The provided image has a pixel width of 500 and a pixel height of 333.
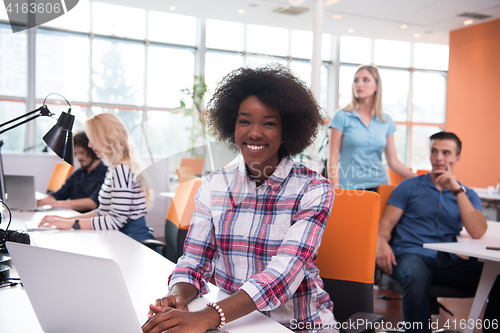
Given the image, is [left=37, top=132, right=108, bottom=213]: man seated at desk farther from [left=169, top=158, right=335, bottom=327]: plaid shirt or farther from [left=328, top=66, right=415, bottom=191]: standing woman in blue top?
[left=169, top=158, right=335, bottom=327]: plaid shirt

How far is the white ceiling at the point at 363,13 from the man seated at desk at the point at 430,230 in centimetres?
501

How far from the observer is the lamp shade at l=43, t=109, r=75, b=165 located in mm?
1584

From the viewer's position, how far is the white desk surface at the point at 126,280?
37.4 inches

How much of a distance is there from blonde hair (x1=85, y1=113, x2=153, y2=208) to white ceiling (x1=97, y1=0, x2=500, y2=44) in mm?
5053

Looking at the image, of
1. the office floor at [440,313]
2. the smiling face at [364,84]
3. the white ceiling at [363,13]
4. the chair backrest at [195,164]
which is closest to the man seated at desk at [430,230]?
the smiling face at [364,84]

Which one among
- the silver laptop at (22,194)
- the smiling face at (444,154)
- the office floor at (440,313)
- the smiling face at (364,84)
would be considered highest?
the smiling face at (364,84)

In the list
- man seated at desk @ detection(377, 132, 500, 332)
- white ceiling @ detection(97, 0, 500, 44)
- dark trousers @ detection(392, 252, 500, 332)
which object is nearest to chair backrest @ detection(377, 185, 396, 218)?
man seated at desk @ detection(377, 132, 500, 332)

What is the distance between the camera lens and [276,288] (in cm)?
102

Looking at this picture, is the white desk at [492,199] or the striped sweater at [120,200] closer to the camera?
the striped sweater at [120,200]

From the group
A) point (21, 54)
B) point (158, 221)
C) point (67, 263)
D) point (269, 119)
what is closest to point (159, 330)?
point (67, 263)

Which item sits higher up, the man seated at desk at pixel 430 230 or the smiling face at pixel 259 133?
the smiling face at pixel 259 133

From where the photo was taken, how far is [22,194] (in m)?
Result: 2.67

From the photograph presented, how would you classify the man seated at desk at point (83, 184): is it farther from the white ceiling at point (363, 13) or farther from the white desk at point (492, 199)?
the white ceiling at point (363, 13)

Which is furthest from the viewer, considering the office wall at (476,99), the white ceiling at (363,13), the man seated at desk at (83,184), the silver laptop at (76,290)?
the office wall at (476,99)
